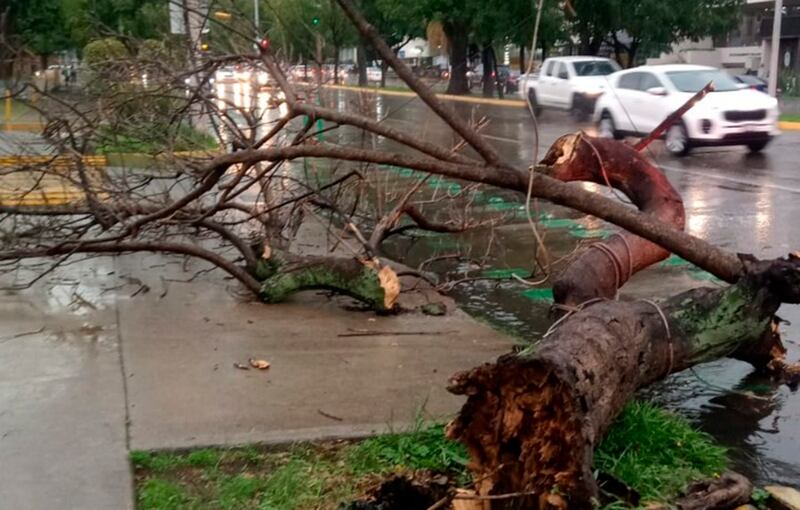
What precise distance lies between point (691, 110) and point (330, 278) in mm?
12777

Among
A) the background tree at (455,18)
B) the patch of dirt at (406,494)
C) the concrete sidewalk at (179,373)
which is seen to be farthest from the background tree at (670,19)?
the patch of dirt at (406,494)

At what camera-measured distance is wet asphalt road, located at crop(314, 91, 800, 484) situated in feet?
17.8

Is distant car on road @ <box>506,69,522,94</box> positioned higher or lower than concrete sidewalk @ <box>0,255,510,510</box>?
higher

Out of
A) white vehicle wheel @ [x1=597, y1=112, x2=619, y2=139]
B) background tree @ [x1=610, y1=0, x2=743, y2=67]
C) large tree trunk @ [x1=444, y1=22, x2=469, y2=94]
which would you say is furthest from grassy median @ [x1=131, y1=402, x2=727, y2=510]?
large tree trunk @ [x1=444, y1=22, x2=469, y2=94]

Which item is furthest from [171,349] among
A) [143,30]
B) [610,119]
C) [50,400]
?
[143,30]

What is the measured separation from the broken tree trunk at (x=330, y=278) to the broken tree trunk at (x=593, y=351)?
150 cm

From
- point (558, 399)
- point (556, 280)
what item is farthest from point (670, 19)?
point (558, 399)

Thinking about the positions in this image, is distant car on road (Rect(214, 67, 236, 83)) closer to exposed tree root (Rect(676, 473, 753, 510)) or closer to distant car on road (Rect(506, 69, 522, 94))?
exposed tree root (Rect(676, 473, 753, 510))

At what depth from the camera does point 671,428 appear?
16.3 ft

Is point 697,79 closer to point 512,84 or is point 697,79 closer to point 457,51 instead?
point 457,51

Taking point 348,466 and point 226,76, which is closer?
point 348,466

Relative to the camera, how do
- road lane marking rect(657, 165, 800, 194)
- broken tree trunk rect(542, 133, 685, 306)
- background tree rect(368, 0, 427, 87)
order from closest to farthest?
broken tree trunk rect(542, 133, 685, 306) → road lane marking rect(657, 165, 800, 194) → background tree rect(368, 0, 427, 87)

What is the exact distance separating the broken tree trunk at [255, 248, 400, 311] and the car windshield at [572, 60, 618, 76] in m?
22.5

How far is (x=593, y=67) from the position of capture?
29.0m
